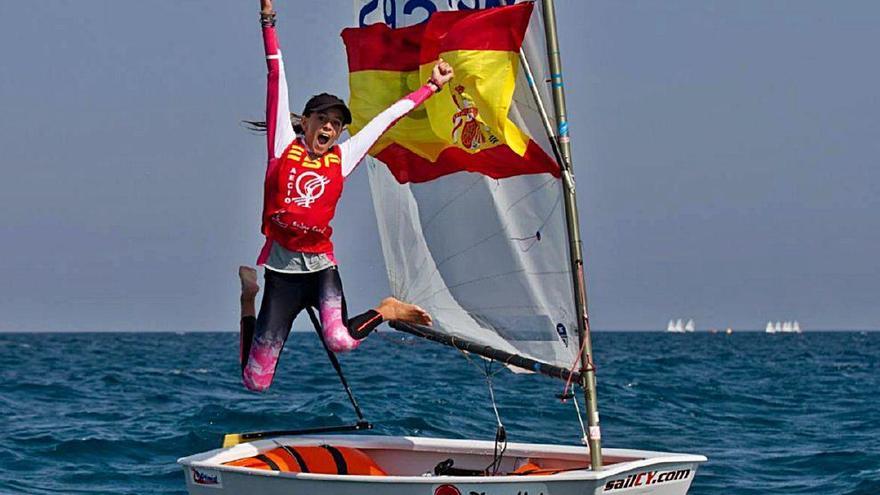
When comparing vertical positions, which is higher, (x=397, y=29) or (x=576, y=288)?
(x=397, y=29)

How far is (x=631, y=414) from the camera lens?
22906 millimetres

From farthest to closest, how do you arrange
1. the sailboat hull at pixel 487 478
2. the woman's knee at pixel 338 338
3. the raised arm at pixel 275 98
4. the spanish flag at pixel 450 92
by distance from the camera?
the spanish flag at pixel 450 92 → the woman's knee at pixel 338 338 → the raised arm at pixel 275 98 → the sailboat hull at pixel 487 478

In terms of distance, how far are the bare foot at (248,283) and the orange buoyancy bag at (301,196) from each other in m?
0.42

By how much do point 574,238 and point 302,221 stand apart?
200 centimetres

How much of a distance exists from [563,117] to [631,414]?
1358cm

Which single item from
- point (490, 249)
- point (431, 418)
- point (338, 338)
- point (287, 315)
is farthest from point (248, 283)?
point (431, 418)

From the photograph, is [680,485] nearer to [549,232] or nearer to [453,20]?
[549,232]

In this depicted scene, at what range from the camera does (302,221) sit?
31.9 ft

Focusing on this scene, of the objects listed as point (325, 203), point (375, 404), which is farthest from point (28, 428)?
point (325, 203)

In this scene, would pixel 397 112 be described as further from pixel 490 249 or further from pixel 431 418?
pixel 431 418

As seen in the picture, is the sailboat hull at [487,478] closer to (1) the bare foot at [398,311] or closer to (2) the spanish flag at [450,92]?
(1) the bare foot at [398,311]

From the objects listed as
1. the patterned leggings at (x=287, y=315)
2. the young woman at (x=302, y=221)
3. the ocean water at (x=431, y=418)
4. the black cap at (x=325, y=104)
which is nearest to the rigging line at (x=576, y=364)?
the young woman at (x=302, y=221)

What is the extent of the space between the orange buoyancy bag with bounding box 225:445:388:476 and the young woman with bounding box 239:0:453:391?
133cm

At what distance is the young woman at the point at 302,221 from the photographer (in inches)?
383
